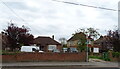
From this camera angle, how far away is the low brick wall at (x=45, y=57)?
92.7ft

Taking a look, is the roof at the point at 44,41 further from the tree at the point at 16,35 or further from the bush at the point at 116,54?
the bush at the point at 116,54

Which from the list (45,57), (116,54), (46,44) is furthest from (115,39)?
(46,44)

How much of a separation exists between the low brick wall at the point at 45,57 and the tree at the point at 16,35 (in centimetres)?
908

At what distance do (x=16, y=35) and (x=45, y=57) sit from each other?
10495mm

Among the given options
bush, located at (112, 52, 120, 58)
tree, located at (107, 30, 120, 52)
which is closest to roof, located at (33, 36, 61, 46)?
tree, located at (107, 30, 120, 52)

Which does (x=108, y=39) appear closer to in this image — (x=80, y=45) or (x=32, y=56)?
(x=80, y=45)

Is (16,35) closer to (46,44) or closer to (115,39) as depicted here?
(115,39)

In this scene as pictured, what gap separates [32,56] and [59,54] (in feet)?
11.4

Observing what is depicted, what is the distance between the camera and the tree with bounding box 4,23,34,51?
3706 cm

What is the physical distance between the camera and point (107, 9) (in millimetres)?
20016

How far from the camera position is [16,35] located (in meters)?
37.6

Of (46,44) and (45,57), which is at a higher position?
(46,44)

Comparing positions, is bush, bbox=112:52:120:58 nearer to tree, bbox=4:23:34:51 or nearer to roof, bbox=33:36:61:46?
tree, bbox=4:23:34:51

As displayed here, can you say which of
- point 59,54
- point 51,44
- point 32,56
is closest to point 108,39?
point 59,54
